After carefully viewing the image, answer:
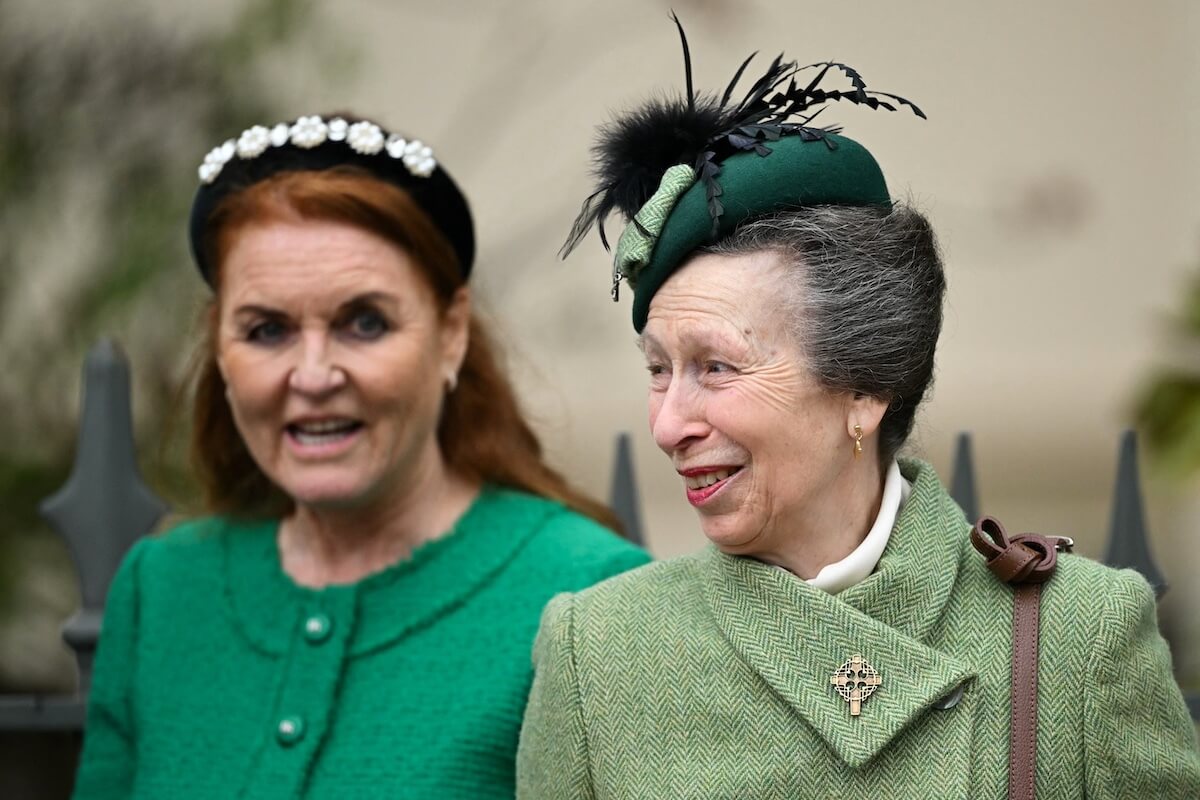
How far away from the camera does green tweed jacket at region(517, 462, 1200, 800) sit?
8.18 feet

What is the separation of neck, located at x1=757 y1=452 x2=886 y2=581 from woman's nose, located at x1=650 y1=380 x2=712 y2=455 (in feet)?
0.64

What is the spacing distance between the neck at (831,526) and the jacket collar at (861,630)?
45 millimetres

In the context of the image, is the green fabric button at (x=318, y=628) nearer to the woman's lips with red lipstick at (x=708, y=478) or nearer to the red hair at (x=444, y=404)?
the red hair at (x=444, y=404)

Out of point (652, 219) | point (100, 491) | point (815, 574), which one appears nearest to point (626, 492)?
point (100, 491)

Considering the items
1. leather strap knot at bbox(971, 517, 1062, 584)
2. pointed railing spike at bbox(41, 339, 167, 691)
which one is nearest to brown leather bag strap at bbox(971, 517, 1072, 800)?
leather strap knot at bbox(971, 517, 1062, 584)

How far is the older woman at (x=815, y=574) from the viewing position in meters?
2.51

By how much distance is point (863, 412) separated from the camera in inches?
102

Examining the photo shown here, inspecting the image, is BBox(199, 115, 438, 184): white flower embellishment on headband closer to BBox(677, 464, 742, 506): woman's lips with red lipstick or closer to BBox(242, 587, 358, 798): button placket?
BBox(242, 587, 358, 798): button placket

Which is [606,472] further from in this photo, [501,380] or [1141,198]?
[501,380]

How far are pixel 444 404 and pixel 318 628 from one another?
587mm

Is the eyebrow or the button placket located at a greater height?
the eyebrow

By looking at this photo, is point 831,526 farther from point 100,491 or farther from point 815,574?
point 100,491

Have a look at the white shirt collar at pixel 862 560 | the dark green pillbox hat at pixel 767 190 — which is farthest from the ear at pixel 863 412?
the dark green pillbox hat at pixel 767 190

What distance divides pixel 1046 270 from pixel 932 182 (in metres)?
0.61
